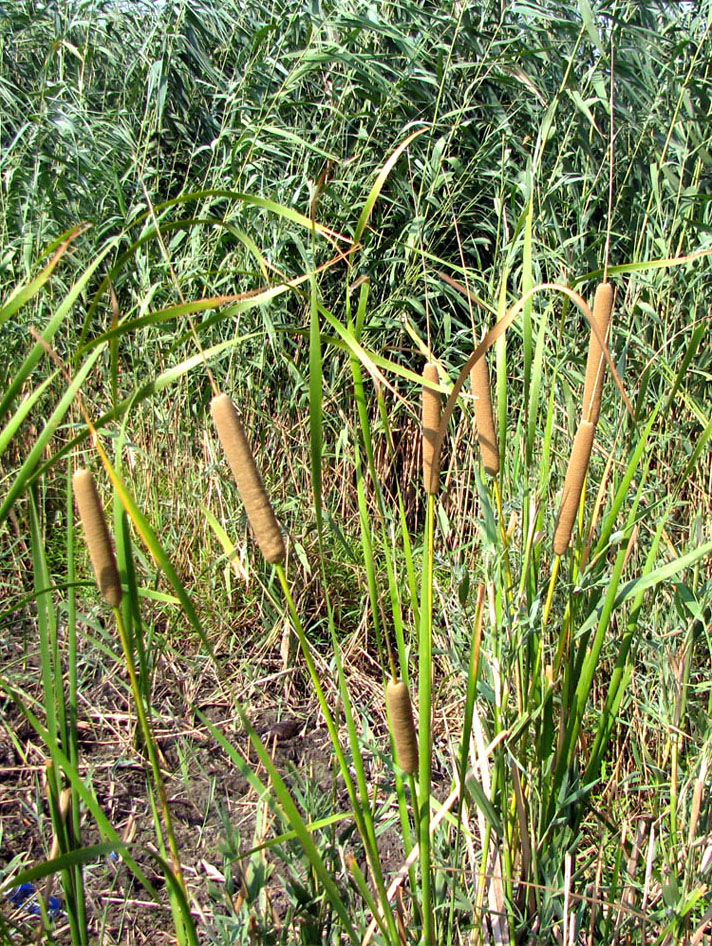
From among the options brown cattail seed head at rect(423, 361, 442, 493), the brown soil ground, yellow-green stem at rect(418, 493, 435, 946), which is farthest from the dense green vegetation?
brown cattail seed head at rect(423, 361, 442, 493)

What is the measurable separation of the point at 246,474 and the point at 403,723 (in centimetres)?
28

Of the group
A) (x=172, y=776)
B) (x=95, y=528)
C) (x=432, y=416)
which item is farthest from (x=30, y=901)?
(x=432, y=416)

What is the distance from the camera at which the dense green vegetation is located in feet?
4.08

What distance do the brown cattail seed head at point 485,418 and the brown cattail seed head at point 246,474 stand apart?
1.13 ft

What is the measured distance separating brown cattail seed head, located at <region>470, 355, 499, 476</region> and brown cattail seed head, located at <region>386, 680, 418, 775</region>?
320 mm

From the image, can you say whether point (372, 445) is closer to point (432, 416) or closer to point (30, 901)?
point (432, 416)

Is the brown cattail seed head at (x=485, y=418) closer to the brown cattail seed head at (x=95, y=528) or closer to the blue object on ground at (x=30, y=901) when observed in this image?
the brown cattail seed head at (x=95, y=528)

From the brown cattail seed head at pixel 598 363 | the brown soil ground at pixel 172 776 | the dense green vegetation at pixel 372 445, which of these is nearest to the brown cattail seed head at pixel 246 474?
the dense green vegetation at pixel 372 445

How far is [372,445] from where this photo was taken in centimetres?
162

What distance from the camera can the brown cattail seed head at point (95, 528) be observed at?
71 cm

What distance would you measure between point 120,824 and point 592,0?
2900 mm

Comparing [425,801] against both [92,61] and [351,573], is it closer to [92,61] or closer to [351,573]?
[351,573]

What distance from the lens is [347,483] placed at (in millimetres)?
2635

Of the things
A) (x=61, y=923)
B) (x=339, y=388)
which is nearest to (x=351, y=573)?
(x=339, y=388)
